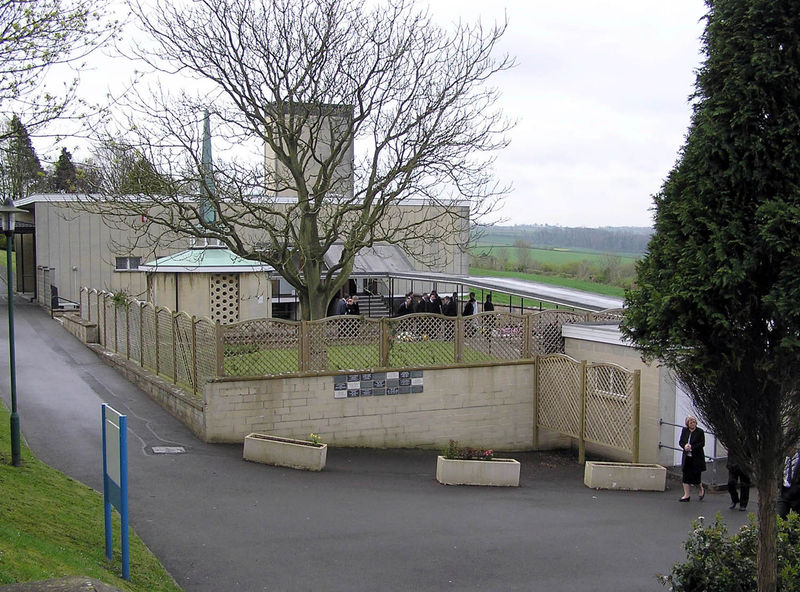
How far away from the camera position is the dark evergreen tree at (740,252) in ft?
19.1

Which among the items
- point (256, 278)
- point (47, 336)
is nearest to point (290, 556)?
point (256, 278)

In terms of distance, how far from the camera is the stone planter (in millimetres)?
13992

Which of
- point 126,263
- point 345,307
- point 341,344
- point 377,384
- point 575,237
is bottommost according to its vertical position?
point 377,384

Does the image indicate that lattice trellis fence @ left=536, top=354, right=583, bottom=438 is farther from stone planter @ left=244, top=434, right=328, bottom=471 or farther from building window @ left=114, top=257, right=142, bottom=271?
building window @ left=114, top=257, right=142, bottom=271

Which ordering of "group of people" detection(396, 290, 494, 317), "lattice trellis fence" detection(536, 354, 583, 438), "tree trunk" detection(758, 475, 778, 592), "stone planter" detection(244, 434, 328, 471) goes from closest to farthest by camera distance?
"tree trunk" detection(758, 475, 778, 592) → "stone planter" detection(244, 434, 328, 471) → "lattice trellis fence" detection(536, 354, 583, 438) → "group of people" detection(396, 290, 494, 317)

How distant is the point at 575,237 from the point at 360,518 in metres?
58.9

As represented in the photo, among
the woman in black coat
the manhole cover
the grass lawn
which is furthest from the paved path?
the grass lawn

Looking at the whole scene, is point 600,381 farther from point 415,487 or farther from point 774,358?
point 774,358

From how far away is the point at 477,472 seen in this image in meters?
13.9

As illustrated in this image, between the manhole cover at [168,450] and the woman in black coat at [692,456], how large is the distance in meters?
8.34

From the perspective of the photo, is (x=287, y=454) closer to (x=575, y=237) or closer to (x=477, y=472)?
(x=477, y=472)

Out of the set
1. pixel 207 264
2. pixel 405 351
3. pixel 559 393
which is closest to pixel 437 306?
pixel 207 264

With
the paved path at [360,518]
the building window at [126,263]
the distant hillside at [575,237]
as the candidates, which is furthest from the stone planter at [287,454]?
the distant hillside at [575,237]

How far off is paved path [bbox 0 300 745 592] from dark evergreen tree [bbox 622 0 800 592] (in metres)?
3.40
